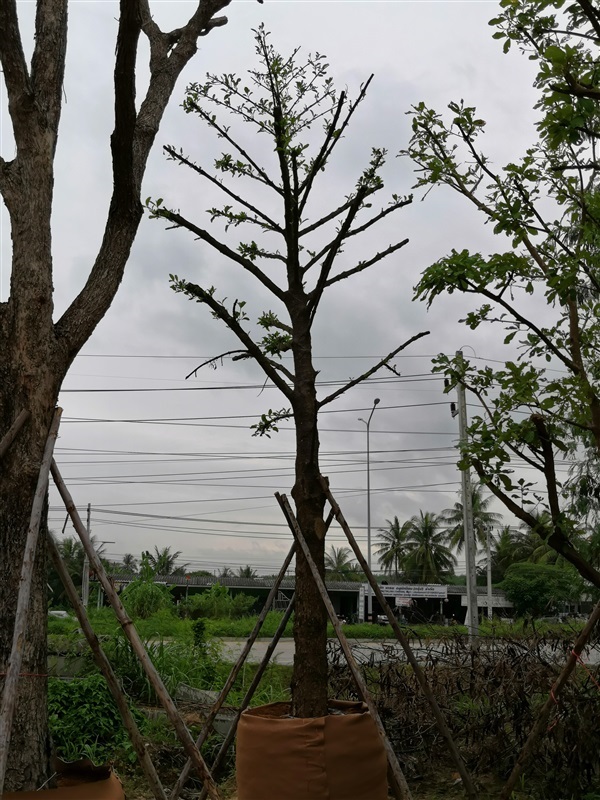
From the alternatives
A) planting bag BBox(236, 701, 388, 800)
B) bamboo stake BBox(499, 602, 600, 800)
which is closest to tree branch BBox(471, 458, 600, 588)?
bamboo stake BBox(499, 602, 600, 800)

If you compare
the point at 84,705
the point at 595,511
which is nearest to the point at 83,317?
the point at 84,705

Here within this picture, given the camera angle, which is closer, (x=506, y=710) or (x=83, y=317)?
(x=83, y=317)

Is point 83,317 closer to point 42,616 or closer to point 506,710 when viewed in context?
point 42,616

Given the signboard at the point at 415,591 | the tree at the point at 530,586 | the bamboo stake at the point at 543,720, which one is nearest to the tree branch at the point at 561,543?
the bamboo stake at the point at 543,720

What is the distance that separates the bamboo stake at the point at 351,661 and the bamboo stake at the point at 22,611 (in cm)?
148

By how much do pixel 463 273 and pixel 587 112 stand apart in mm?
1275

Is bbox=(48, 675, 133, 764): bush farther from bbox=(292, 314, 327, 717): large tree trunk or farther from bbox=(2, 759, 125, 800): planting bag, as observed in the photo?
bbox=(292, 314, 327, 717): large tree trunk

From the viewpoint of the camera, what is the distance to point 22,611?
3785 millimetres

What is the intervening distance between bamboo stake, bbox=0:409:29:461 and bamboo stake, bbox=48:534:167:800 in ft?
1.84

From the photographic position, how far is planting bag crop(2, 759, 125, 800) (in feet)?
12.3

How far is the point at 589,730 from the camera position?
509 centimetres

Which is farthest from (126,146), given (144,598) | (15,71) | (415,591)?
(415,591)

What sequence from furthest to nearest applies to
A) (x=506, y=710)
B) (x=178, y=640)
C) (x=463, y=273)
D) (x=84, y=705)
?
1. (x=178, y=640)
2. (x=84, y=705)
3. (x=506, y=710)
4. (x=463, y=273)

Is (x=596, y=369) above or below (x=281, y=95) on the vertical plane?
below
